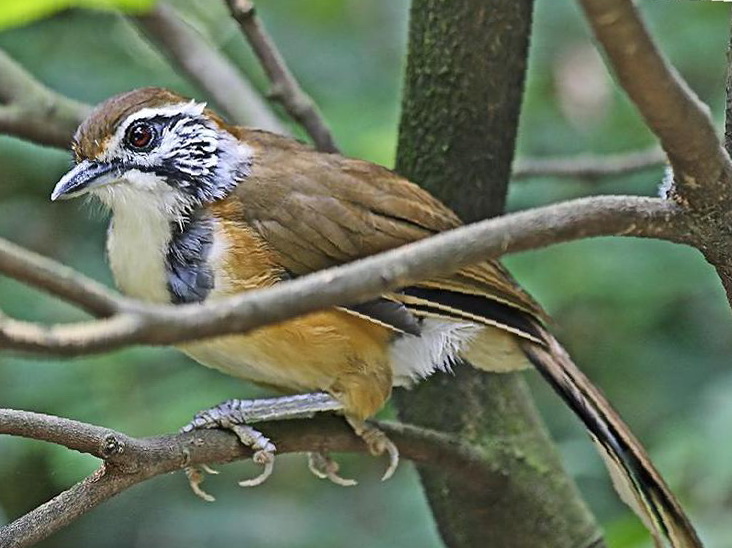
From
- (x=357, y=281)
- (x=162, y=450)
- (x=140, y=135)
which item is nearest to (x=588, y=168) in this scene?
(x=140, y=135)

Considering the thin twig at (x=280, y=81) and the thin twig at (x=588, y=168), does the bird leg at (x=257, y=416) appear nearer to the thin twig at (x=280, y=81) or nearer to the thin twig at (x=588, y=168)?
the thin twig at (x=280, y=81)

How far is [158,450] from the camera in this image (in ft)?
6.17

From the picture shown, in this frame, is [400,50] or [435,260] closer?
[435,260]

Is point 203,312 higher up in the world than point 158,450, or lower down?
lower down

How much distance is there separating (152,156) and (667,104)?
1.57m

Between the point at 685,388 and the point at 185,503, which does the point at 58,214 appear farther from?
the point at 685,388

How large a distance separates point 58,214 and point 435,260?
10.6 ft

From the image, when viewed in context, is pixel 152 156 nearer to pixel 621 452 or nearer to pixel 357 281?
pixel 621 452

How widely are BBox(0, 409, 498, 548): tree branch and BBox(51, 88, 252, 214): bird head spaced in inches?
23.0

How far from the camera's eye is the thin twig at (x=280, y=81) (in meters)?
2.70

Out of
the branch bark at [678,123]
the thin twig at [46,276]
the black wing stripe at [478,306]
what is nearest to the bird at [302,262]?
the black wing stripe at [478,306]

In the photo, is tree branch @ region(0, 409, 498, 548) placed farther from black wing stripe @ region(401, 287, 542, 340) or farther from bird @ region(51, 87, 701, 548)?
black wing stripe @ region(401, 287, 542, 340)

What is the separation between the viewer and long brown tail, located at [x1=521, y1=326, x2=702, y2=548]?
2.18 m

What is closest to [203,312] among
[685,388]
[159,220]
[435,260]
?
[435,260]
